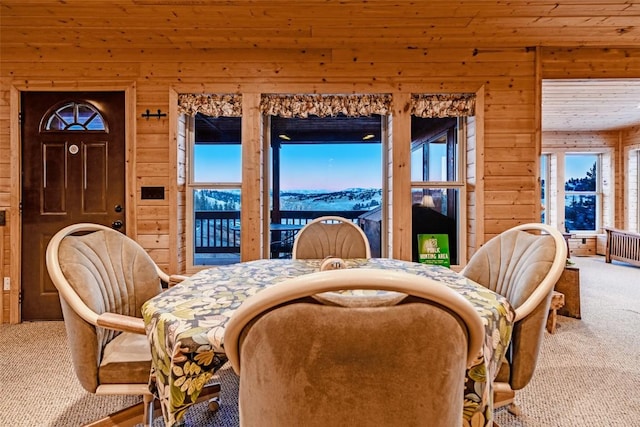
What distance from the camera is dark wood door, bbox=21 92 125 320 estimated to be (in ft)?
10.8

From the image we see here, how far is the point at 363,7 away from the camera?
8.97 feet

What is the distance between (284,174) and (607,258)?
6.07 m

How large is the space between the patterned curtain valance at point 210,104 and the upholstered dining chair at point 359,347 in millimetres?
3056

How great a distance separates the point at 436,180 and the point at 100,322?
3.20m

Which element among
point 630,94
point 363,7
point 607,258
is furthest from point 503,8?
point 607,258

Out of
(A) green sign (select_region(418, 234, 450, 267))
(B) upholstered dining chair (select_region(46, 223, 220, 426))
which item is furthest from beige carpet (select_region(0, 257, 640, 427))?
(A) green sign (select_region(418, 234, 450, 267))

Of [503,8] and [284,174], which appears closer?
[503,8]

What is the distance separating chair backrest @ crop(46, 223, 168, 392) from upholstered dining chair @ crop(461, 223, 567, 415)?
63.4 inches

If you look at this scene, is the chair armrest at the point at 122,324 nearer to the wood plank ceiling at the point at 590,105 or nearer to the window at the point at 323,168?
the window at the point at 323,168

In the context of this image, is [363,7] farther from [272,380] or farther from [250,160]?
[272,380]

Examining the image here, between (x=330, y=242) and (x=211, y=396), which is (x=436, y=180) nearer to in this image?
(x=330, y=242)

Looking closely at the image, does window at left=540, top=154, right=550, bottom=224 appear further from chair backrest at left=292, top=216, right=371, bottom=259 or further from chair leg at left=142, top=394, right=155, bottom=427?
chair leg at left=142, top=394, right=155, bottom=427

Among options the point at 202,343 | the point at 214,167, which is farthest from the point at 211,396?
the point at 214,167

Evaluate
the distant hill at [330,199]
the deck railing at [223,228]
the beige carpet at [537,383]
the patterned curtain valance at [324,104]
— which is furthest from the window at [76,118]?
the distant hill at [330,199]
